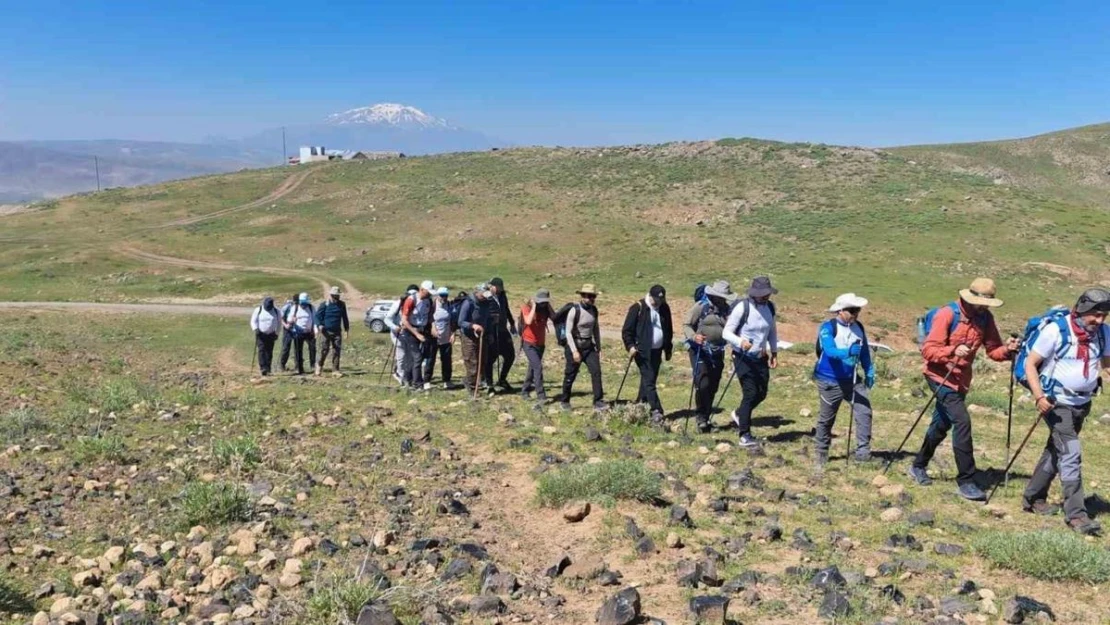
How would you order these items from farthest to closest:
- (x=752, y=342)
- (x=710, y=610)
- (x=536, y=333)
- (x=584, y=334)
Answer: (x=536, y=333) < (x=584, y=334) < (x=752, y=342) < (x=710, y=610)

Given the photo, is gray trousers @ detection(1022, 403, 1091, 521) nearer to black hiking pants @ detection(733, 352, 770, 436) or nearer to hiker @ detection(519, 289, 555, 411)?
black hiking pants @ detection(733, 352, 770, 436)

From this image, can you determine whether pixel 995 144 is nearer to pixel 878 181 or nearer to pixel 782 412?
pixel 878 181

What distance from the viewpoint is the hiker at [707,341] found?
1018cm

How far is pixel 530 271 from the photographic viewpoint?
42156 mm

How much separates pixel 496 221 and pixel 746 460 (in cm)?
4945

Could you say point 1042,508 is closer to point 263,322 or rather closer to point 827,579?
point 827,579

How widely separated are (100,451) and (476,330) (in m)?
6.17

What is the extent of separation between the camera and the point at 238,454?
877 cm

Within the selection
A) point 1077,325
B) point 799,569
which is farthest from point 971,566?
point 1077,325

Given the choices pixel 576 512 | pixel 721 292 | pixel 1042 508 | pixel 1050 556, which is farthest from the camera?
pixel 721 292

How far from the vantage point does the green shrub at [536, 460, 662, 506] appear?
7.23m

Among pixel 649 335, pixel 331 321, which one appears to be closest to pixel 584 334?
pixel 649 335

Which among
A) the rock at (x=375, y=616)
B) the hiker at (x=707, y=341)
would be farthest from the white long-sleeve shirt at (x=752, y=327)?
the rock at (x=375, y=616)

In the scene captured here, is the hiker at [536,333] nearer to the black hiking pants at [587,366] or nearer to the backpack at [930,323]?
the black hiking pants at [587,366]
